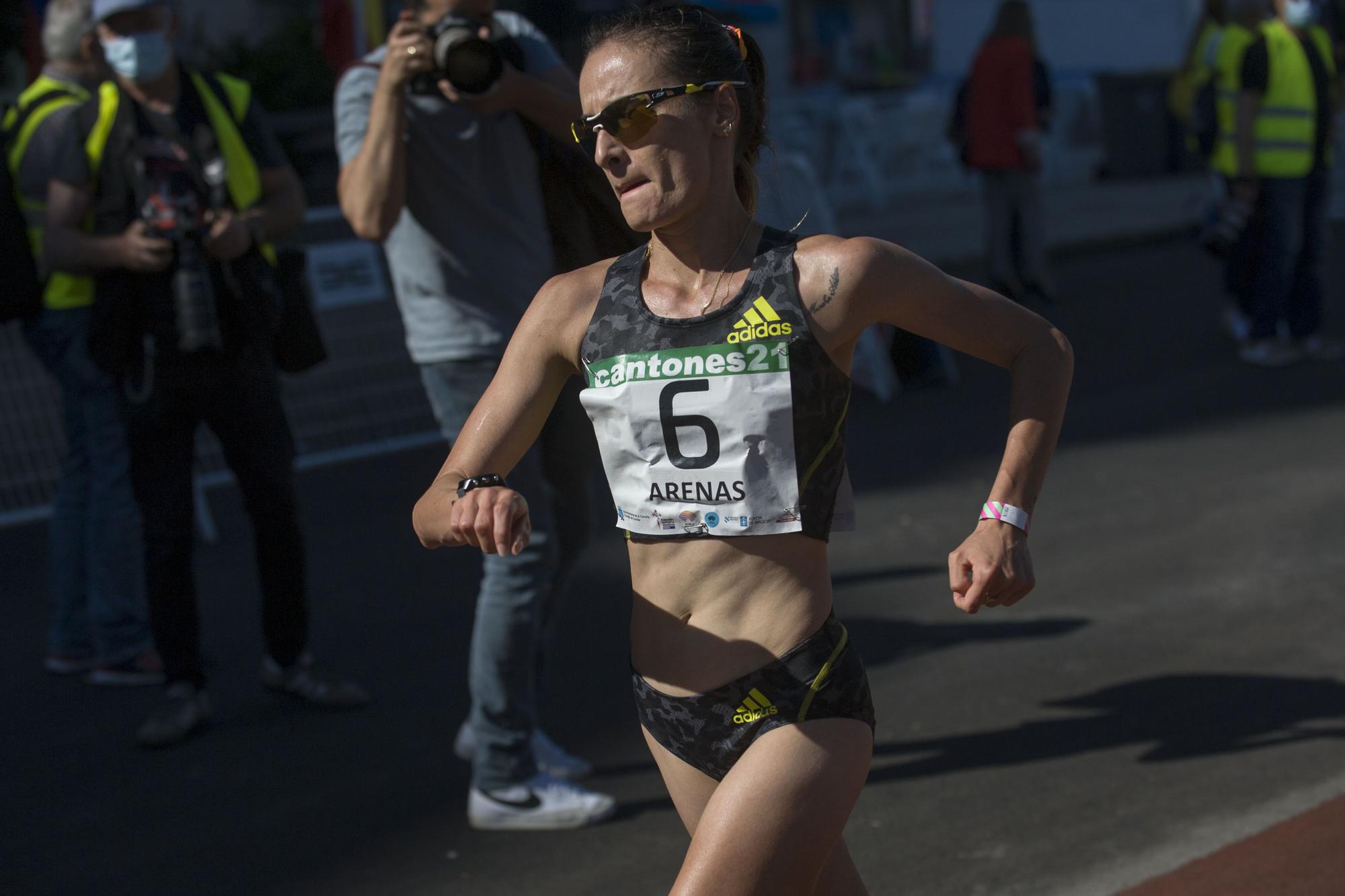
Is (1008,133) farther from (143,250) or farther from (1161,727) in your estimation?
(143,250)

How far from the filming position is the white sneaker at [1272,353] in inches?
403

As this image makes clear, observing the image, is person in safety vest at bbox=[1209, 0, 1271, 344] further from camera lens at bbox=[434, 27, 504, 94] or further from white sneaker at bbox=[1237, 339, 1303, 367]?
camera lens at bbox=[434, 27, 504, 94]

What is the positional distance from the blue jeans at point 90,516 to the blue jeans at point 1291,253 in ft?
23.1

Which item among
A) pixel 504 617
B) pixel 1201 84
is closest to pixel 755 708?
pixel 504 617

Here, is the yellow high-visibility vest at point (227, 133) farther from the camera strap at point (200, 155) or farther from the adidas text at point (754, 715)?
the adidas text at point (754, 715)

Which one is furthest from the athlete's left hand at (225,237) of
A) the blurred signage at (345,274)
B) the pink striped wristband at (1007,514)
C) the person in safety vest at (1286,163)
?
the person in safety vest at (1286,163)

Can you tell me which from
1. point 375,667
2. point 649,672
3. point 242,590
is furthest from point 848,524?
point 242,590

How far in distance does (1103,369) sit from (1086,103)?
13.3 m

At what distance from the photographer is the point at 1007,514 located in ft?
8.18

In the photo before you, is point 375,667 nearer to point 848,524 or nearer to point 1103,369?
point 848,524

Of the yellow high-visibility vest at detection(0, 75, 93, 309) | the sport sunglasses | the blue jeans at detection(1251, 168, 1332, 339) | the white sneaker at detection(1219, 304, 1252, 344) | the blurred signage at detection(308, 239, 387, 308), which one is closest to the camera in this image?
the sport sunglasses

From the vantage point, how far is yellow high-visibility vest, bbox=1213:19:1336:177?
972 cm

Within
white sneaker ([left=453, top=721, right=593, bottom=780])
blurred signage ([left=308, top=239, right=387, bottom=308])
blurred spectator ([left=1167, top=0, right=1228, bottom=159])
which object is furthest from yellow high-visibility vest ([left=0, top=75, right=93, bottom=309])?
blurred spectator ([left=1167, top=0, right=1228, bottom=159])

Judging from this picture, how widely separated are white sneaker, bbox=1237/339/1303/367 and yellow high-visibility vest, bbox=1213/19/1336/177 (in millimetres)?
1067
